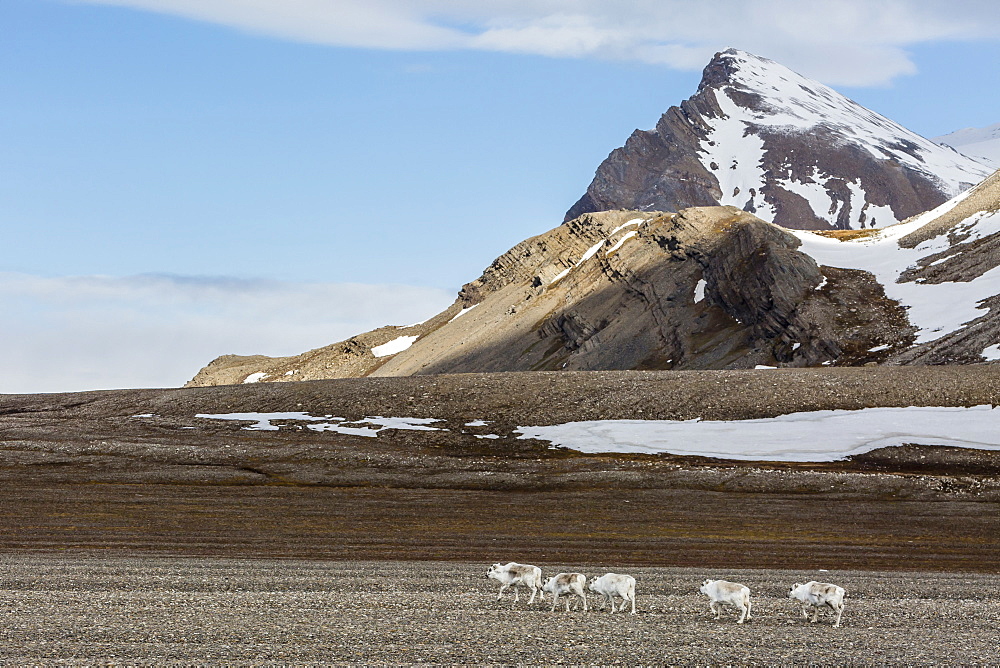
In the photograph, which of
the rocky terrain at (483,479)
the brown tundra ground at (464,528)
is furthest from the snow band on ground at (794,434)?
the brown tundra ground at (464,528)

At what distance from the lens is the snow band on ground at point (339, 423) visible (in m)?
61.3

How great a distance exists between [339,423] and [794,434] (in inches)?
1118

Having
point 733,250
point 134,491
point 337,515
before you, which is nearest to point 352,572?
point 337,515

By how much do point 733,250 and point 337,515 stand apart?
3733 inches

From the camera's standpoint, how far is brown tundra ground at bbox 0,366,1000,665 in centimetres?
1753

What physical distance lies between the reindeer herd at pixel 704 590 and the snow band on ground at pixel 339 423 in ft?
133

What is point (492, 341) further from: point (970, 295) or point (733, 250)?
point (970, 295)

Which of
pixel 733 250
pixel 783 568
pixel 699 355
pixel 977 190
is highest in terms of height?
pixel 977 190

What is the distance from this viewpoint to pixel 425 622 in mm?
18781

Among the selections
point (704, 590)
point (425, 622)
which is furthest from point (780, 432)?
point (425, 622)

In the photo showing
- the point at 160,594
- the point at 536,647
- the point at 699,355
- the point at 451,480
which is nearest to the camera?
the point at 536,647

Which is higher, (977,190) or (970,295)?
(977,190)

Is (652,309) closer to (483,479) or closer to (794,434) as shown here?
(794,434)

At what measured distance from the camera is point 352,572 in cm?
2508
